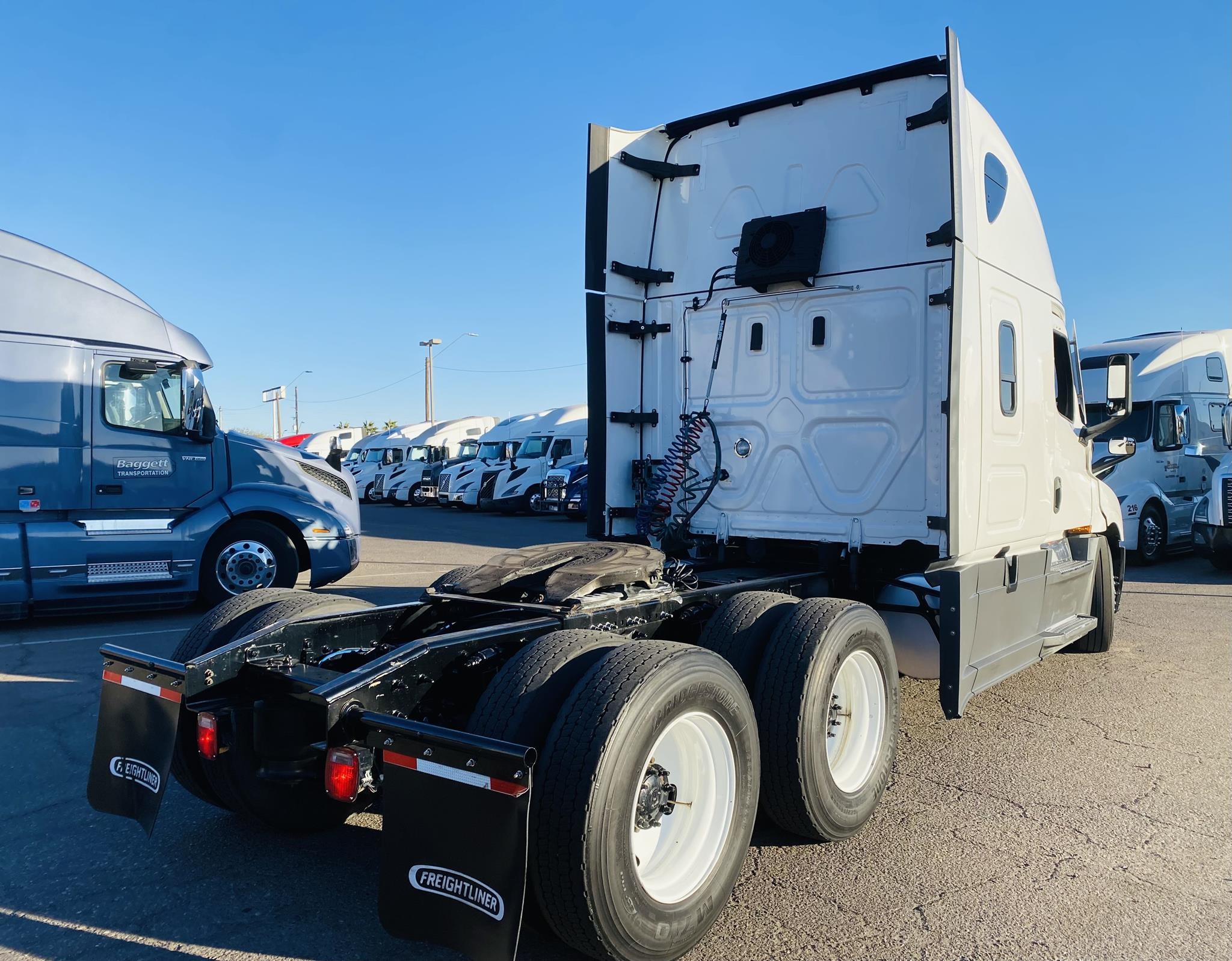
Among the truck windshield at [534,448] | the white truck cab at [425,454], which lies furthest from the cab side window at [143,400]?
the white truck cab at [425,454]

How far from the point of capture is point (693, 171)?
5.83 metres

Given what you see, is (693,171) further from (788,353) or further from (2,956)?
(2,956)

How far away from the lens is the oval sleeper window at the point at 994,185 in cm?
501

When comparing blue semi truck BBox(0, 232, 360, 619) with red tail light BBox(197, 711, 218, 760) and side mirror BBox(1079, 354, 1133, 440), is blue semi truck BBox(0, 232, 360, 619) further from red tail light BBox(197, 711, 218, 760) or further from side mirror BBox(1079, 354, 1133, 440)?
side mirror BBox(1079, 354, 1133, 440)

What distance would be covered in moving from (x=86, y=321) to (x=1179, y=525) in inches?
570

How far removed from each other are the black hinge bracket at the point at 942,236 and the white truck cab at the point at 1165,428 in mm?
8402

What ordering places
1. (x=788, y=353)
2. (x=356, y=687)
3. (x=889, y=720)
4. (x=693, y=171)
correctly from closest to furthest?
(x=356, y=687) < (x=889, y=720) < (x=788, y=353) < (x=693, y=171)

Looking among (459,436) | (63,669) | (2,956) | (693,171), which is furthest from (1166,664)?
(459,436)

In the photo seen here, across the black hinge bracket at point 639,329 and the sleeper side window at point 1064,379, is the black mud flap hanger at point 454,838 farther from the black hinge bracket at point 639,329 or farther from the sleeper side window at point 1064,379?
the sleeper side window at point 1064,379

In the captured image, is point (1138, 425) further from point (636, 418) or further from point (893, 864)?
point (893, 864)

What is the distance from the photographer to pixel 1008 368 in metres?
5.26

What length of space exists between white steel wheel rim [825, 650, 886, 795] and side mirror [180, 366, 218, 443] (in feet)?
22.8

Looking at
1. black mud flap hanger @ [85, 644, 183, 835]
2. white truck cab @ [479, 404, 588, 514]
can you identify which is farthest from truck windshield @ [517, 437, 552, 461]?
black mud flap hanger @ [85, 644, 183, 835]

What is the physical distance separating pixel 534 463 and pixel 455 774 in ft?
72.3
